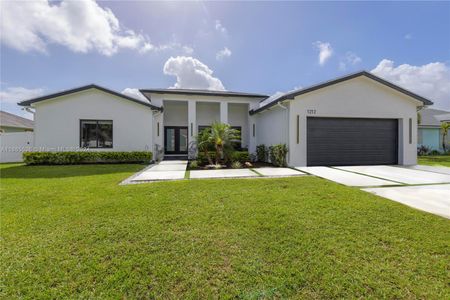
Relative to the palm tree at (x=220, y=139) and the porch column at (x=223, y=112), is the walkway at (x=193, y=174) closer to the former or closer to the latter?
the palm tree at (x=220, y=139)

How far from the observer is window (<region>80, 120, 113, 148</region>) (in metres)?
12.6

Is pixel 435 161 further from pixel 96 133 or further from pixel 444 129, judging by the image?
pixel 96 133

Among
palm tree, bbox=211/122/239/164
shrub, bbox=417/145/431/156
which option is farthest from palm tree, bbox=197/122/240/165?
shrub, bbox=417/145/431/156

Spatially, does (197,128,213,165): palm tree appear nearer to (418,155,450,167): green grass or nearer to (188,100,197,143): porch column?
(188,100,197,143): porch column

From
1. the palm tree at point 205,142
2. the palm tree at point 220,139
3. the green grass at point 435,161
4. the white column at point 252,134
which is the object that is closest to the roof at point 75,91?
the palm tree at point 205,142

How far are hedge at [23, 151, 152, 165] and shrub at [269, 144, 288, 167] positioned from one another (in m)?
7.24

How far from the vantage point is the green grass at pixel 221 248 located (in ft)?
7.39

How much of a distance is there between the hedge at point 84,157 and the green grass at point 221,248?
7157 mm

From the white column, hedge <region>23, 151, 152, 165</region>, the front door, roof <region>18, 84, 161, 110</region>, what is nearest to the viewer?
hedge <region>23, 151, 152, 165</region>

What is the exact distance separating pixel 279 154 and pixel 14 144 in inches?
673

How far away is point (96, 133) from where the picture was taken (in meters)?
12.7

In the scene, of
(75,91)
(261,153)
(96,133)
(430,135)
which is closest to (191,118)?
(261,153)

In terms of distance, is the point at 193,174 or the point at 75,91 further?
the point at 75,91

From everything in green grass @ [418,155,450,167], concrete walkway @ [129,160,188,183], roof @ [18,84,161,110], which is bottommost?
concrete walkway @ [129,160,188,183]
